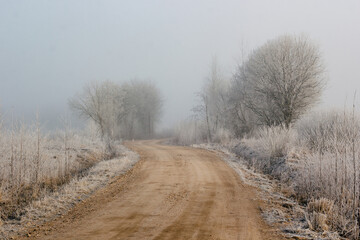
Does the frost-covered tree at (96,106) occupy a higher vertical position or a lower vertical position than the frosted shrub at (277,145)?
higher

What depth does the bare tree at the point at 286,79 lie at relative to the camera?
20125 millimetres

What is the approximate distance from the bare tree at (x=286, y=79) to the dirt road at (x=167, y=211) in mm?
12572

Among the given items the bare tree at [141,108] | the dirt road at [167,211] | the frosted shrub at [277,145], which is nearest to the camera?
the dirt road at [167,211]

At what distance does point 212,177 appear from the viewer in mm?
9914

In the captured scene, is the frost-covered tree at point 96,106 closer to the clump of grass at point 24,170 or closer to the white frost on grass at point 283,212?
the clump of grass at point 24,170

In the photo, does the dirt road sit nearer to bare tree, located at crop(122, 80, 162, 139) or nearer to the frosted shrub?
the frosted shrub

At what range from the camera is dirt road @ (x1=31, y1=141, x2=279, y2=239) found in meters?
5.05

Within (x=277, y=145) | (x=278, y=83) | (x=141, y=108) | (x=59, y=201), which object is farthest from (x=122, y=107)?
(x=59, y=201)

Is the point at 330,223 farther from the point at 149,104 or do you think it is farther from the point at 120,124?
the point at 149,104

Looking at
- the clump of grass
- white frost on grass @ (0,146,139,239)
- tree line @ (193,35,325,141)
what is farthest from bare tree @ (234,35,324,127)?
the clump of grass

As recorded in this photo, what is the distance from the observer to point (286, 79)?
66.5 feet

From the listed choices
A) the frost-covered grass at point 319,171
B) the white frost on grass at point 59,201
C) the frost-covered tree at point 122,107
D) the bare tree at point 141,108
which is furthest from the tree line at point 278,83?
the bare tree at point 141,108

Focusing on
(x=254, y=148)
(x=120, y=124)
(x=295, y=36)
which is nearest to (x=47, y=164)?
(x=254, y=148)

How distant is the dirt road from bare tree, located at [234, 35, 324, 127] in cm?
1257
